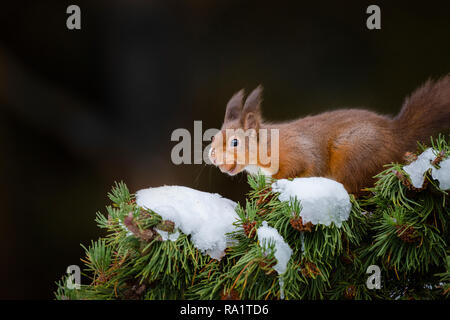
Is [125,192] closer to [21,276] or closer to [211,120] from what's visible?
[211,120]

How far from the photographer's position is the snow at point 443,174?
631 millimetres

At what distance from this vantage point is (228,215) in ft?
2.42

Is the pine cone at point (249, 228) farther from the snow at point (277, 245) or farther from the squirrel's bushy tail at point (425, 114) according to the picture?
the squirrel's bushy tail at point (425, 114)

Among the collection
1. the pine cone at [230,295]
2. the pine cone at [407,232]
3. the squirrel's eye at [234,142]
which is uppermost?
the squirrel's eye at [234,142]

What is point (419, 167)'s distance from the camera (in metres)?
0.66

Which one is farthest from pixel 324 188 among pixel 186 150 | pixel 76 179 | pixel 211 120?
pixel 76 179

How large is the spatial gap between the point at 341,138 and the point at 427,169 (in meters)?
0.33

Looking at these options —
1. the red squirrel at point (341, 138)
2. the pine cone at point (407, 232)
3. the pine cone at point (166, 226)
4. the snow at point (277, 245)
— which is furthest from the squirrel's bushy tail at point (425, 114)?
the pine cone at point (166, 226)

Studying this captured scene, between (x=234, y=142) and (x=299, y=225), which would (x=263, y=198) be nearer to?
(x=299, y=225)

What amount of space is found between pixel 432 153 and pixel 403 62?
102 centimetres

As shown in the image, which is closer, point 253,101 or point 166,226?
point 166,226

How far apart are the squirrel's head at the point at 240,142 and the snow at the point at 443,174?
1.44 feet

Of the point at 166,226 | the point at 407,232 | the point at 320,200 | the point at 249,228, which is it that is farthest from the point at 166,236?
the point at 407,232

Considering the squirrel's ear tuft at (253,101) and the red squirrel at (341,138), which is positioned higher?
the squirrel's ear tuft at (253,101)
